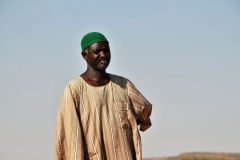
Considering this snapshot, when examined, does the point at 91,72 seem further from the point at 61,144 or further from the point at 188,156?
the point at 188,156

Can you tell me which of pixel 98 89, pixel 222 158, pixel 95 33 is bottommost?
pixel 222 158

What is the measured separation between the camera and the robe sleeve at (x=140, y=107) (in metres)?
7.56

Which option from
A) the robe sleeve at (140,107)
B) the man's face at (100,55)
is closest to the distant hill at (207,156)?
the robe sleeve at (140,107)

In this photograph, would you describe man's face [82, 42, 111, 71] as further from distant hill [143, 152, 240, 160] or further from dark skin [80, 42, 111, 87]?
distant hill [143, 152, 240, 160]

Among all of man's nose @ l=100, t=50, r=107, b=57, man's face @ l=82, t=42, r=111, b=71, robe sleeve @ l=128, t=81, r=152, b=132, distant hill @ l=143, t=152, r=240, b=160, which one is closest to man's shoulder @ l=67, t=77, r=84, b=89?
man's face @ l=82, t=42, r=111, b=71

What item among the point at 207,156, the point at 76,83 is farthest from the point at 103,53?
the point at 207,156

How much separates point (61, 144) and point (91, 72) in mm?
859

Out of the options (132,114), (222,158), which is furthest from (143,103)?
(222,158)

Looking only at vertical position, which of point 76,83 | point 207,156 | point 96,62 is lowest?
point 207,156

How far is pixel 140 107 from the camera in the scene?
24.9ft

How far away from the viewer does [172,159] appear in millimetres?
15750

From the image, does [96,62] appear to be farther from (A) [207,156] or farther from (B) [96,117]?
(A) [207,156]

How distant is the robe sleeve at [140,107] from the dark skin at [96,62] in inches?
14.4

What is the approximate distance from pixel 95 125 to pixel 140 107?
29.1 inches
